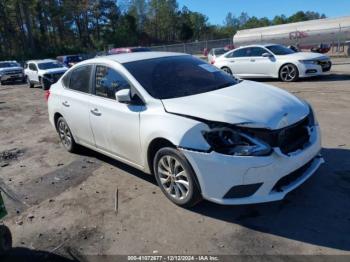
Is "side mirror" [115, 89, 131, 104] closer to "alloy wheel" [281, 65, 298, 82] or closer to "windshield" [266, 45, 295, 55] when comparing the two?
"alloy wheel" [281, 65, 298, 82]

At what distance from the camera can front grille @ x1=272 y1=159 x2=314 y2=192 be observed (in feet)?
13.0

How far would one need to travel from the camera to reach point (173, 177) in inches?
173

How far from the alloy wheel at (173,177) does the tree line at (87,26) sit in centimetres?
5035

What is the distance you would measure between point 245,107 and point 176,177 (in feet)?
3.61

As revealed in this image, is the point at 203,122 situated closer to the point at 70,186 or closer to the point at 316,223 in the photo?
the point at 316,223

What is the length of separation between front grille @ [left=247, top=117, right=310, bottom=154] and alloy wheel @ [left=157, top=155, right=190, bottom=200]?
92cm

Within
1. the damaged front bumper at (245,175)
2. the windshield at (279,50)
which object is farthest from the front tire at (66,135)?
the windshield at (279,50)

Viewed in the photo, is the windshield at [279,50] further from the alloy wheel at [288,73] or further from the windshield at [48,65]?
the windshield at [48,65]

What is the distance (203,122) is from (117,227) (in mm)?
1497

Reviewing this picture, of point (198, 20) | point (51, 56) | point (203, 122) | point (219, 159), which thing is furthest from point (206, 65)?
point (198, 20)

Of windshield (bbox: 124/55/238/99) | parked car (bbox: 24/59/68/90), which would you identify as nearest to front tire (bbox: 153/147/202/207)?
windshield (bbox: 124/55/238/99)

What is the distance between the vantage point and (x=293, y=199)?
14.4 feet

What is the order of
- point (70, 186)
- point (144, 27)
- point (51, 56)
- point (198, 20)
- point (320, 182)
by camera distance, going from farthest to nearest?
point (198, 20) < point (144, 27) < point (51, 56) < point (70, 186) < point (320, 182)

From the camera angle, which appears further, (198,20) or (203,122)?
(198,20)
